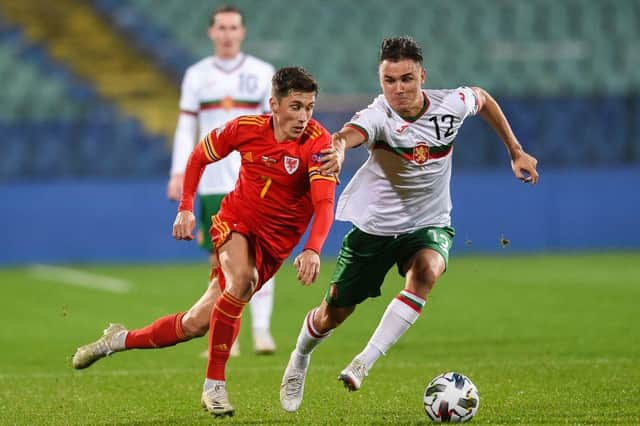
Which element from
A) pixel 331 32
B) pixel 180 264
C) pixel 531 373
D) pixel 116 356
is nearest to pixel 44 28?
pixel 331 32

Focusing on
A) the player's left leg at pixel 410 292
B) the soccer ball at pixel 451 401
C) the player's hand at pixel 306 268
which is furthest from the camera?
the player's left leg at pixel 410 292

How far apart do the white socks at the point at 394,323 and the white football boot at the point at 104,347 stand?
1362 mm

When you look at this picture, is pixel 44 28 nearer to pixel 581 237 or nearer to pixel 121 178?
pixel 121 178

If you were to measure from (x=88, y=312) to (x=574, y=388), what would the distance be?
601cm

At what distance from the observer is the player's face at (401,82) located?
6.01 m

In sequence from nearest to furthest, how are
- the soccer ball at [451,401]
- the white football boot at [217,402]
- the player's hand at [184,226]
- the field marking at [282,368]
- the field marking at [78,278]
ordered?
1. the soccer ball at [451,401]
2. the white football boot at [217,402]
3. the player's hand at [184,226]
4. the field marking at [282,368]
5. the field marking at [78,278]

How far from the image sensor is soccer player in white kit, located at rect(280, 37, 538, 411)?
6.04 metres

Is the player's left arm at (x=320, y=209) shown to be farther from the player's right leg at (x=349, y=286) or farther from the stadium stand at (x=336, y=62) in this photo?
the stadium stand at (x=336, y=62)

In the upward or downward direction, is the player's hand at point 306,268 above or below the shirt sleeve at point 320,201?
below

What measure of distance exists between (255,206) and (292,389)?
0.97 meters

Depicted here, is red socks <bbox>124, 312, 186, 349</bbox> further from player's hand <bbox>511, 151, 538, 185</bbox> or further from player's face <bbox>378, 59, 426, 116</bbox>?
player's hand <bbox>511, 151, 538, 185</bbox>

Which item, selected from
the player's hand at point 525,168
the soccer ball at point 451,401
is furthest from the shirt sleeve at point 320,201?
the player's hand at point 525,168

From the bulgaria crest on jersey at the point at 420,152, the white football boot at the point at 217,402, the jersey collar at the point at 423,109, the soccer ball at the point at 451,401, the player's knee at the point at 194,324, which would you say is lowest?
the white football boot at the point at 217,402

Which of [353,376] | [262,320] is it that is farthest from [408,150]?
[262,320]
